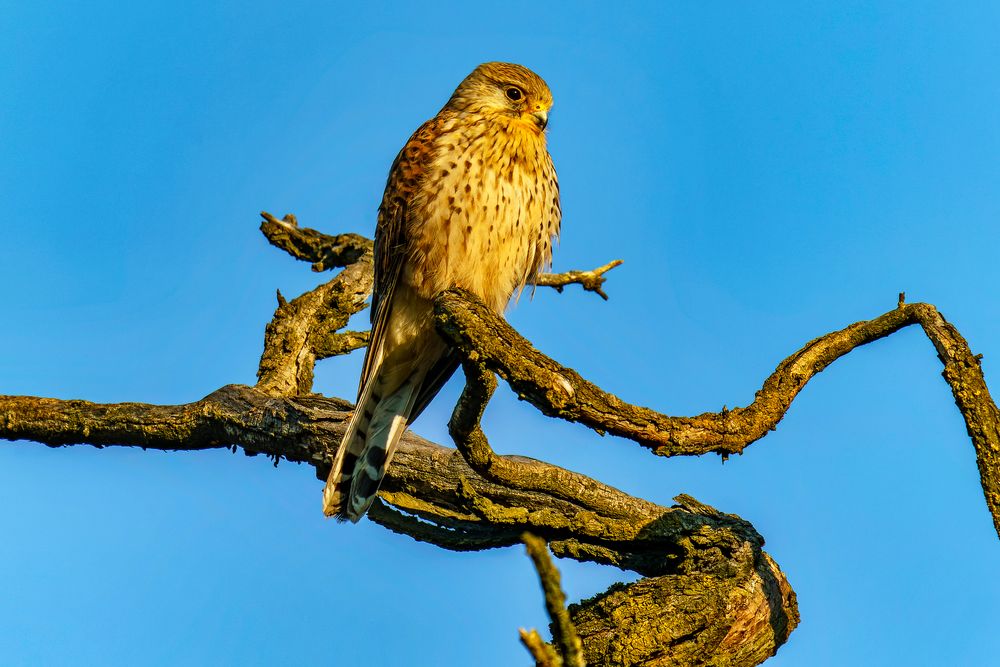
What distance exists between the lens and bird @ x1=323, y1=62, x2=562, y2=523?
14.7 ft

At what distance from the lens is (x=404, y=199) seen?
464cm

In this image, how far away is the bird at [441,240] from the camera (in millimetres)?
4480

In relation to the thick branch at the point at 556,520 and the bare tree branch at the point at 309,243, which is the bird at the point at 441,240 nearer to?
the thick branch at the point at 556,520

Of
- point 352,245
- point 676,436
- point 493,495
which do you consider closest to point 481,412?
point 676,436

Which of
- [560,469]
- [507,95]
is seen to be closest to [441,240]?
[507,95]

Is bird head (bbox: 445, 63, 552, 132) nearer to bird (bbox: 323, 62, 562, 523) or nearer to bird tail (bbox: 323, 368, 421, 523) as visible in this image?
bird (bbox: 323, 62, 562, 523)

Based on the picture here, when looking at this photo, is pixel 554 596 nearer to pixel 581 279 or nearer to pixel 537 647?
pixel 537 647

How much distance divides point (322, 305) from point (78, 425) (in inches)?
68.9

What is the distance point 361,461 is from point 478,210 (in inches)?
52.8

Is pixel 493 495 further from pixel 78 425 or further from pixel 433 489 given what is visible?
pixel 78 425

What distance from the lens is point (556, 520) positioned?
3.93 m

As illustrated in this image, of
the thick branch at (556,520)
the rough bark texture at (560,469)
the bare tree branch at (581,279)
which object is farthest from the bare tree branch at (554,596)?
the bare tree branch at (581,279)

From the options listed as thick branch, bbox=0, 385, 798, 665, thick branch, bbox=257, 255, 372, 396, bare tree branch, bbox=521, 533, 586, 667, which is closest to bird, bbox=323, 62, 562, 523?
thick branch, bbox=0, 385, 798, 665

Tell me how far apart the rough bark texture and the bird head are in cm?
171
